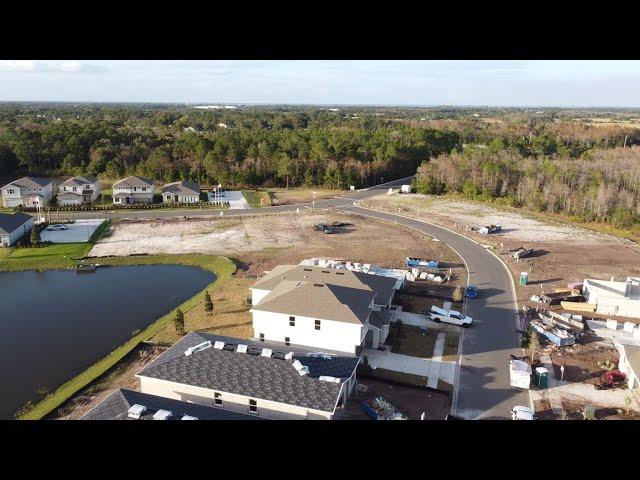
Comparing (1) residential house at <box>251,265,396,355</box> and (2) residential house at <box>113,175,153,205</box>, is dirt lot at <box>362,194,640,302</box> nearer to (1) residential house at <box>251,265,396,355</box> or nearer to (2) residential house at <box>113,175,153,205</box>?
(1) residential house at <box>251,265,396,355</box>

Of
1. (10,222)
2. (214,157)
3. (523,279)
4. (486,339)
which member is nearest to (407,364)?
(486,339)

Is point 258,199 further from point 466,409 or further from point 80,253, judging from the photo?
point 466,409

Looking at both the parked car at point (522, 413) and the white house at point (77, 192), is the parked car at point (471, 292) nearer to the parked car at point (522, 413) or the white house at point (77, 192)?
the parked car at point (522, 413)

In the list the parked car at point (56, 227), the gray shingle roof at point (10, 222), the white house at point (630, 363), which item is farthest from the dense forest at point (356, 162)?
the white house at point (630, 363)

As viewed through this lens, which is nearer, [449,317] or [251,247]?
[449,317]

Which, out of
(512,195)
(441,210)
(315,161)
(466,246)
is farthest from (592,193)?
(315,161)

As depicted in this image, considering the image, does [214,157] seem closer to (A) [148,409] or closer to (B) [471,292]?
(B) [471,292]

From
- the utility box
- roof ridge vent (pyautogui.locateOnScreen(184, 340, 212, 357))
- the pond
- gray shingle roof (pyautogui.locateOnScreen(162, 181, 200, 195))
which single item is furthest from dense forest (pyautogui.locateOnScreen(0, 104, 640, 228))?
roof ridge vent (pyautogui.locateOnScreen(184, 340, 212, 357))
